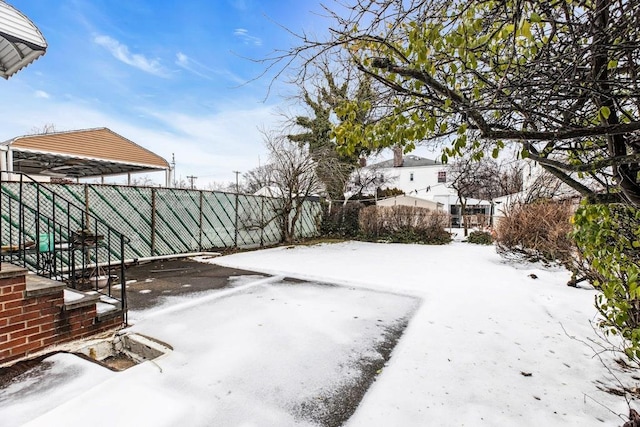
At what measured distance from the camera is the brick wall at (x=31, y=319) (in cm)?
251

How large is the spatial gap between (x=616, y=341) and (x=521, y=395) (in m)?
2.11

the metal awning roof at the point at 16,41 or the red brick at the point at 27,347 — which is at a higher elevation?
the metal awning roof at the point at 16,41

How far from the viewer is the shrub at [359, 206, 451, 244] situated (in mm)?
13625

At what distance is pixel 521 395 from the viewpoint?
2291 millimetres

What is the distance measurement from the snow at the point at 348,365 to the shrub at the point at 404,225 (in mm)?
8301

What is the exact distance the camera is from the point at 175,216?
27.3 feet

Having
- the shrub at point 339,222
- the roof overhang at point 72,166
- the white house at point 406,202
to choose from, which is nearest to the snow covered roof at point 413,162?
the white house at point 406,202

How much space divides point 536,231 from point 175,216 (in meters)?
9.53

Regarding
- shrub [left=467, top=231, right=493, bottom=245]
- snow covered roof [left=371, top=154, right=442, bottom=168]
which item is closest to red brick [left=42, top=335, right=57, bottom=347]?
shrub [left=467, top=231, right=493, bottom=245]

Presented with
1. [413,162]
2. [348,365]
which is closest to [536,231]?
[348,365]

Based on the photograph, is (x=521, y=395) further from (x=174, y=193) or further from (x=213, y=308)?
(x=174, y=193)

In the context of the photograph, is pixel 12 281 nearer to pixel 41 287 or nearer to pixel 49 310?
pixel 41 287

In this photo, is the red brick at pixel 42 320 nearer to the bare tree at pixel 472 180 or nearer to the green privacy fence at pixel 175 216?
the green privacy fence at pixel 175 216

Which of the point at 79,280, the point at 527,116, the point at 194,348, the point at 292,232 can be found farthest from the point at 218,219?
the point at 527,116
